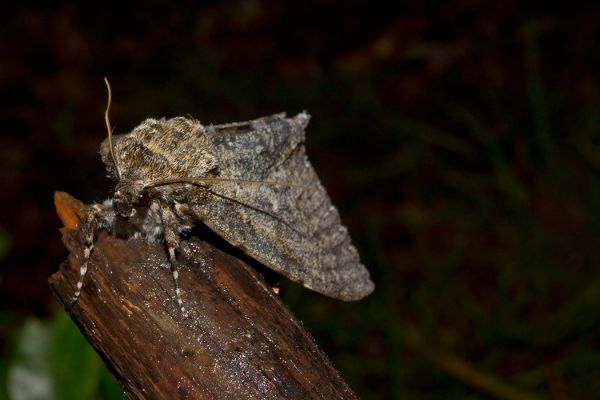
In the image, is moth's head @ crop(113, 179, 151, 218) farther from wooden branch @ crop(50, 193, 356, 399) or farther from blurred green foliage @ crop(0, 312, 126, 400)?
blurred green foliage @ crop(0, 312, 126, 400)

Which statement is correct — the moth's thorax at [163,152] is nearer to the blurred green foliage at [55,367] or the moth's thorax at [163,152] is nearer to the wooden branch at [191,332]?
the wooden branch at [191,332]

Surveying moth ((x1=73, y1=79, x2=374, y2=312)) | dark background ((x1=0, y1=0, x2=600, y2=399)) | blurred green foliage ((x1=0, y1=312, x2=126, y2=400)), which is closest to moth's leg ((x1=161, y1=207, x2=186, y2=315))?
moth ((x1=73, y1=79, x2=374, y2=312))

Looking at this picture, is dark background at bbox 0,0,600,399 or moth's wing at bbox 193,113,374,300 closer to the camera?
moth's wing at bbox 193,113,374,300

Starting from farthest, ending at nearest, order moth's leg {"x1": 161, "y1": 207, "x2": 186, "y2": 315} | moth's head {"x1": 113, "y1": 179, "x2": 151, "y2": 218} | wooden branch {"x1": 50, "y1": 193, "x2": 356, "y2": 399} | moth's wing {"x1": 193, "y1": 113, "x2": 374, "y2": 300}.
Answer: moth's wing {"x1": 193, "y1": 113, "x2": 374, "y2": 300} < moth's head {"x1": 113, "y1": 179, "x2": 151, "y2": 218} < moth's leg {"x1": 161, "y1": 207, "x2": 186, "y2": 315} < wooden branch {"x1": 50, "y1": 193, "x2": 356, "y2": 399}

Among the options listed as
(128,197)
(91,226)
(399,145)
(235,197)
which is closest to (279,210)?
(235,197)

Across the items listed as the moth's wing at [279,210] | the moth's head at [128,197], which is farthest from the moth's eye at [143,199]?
the moth's wing at [279,210]

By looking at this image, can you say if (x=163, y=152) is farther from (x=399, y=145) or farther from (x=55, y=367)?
(x=399, y=145)

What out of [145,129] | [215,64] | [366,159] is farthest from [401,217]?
[145,129]
